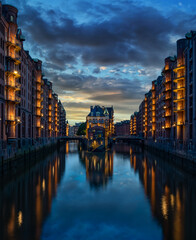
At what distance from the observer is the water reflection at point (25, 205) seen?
17812 mm

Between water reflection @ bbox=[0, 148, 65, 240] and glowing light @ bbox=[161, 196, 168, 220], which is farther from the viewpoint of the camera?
glowing light @ bbox=[161, 196, 168, 220]

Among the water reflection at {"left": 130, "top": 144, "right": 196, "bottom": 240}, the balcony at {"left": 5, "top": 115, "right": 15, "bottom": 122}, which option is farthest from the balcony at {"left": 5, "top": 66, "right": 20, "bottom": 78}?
the water reflection at {"left": 130, "top": 144, "right": 196, "bottom": 240}

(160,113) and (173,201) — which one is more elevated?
(160,113)

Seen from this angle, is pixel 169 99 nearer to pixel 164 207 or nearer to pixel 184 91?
pixel 184 91

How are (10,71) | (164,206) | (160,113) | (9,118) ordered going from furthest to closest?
(160,113), (9,118), (10,71), (164,206)

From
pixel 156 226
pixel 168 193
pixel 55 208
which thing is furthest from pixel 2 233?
pixel 168 193

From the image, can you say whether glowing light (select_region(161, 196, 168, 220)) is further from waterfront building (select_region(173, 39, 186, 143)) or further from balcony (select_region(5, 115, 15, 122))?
waterfront building (select_region(173, 39, 186, 143))

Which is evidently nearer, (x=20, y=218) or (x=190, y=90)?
(x=20, y=218)

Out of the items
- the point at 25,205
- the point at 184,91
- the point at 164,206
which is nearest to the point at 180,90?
the point at 184,91

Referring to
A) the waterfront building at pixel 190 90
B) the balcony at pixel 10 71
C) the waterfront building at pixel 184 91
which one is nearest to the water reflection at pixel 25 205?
the balcony at pixel 10 71

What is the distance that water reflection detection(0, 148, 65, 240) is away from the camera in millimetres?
17812

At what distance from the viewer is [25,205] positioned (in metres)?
24.2

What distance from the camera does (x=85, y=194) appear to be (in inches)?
1169

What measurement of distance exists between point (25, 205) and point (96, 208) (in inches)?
269
